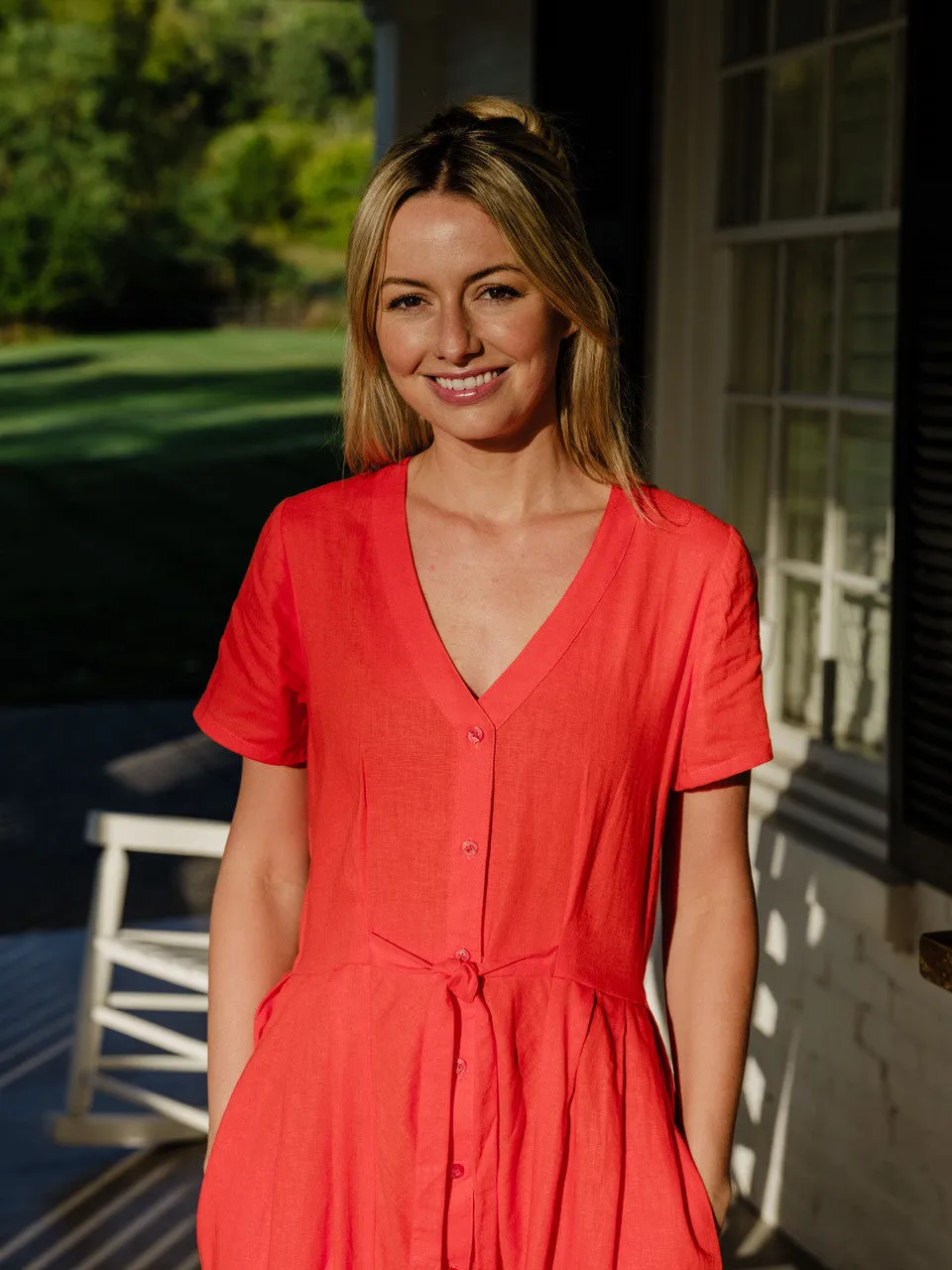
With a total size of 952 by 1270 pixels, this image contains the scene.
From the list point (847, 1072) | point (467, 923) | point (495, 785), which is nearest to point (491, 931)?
point (467, 923)

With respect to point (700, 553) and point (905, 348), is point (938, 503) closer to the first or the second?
point (905, 348)

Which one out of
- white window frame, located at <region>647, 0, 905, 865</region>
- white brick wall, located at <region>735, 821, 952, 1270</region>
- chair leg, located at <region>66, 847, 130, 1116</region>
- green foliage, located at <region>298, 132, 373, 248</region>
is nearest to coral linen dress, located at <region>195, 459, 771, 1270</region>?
white brick wall, located at <region>735, 821, 952, 1270</region>

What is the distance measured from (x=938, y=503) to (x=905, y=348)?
10.3 inches

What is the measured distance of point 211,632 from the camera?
53.7 feet

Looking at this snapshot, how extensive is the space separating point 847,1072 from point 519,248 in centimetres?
224

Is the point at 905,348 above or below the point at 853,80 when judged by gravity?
below

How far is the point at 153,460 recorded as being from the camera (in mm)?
18938

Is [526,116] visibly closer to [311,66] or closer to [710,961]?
[710,961]

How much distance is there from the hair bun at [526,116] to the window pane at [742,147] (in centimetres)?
216

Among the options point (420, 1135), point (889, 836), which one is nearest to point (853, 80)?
point (889, 836)

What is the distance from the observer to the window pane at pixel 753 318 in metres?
3.63

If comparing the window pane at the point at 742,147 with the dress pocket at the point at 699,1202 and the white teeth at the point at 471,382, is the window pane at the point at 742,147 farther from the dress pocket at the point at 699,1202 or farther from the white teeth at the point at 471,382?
the dress pocket at the point at 699,1202

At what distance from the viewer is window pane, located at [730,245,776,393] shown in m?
3.63

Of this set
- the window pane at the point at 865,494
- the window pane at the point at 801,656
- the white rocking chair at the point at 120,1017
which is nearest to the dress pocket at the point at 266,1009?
the window pane at the point at 865,494
